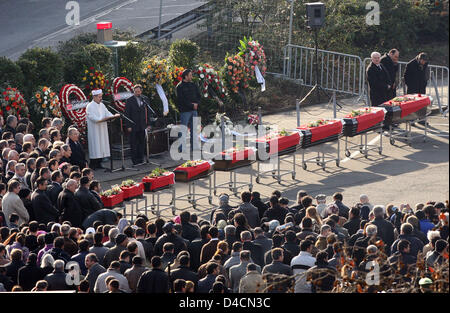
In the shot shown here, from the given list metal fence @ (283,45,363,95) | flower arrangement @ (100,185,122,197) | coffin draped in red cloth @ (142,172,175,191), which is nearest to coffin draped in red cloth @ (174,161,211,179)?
coffin draped in red cloth @ (142,172,175,191)

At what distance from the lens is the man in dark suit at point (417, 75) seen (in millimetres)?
19594

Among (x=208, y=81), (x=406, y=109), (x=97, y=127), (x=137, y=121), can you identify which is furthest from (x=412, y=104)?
(x=97, y=127)

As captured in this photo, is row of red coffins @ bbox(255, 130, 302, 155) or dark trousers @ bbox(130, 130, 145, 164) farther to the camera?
dark trousers @ bbox(130, 130, 145, 164)

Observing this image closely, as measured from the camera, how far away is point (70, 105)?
1748 centimetres

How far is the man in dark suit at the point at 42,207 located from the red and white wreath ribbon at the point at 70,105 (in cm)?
530

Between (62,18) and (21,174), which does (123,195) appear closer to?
(21,174)

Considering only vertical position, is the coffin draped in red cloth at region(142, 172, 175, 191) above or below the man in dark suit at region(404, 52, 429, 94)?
below

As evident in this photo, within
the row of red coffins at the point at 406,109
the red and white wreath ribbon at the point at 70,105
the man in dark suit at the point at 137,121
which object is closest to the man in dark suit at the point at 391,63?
the row of red coffins at the point at 406,109

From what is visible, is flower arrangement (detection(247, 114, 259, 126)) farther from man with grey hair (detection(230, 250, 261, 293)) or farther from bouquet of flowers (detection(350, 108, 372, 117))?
man with grey hair (detection(230, 250, 261, 293))

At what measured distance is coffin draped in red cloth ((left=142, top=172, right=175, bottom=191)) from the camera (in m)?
14.1

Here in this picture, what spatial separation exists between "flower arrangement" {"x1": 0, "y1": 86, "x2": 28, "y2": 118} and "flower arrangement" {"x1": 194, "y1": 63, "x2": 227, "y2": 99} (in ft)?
14.9

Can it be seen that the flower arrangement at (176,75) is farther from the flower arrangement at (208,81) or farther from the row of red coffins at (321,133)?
the row of red coffins at (321,133)

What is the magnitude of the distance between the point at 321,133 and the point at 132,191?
4.70 metres
